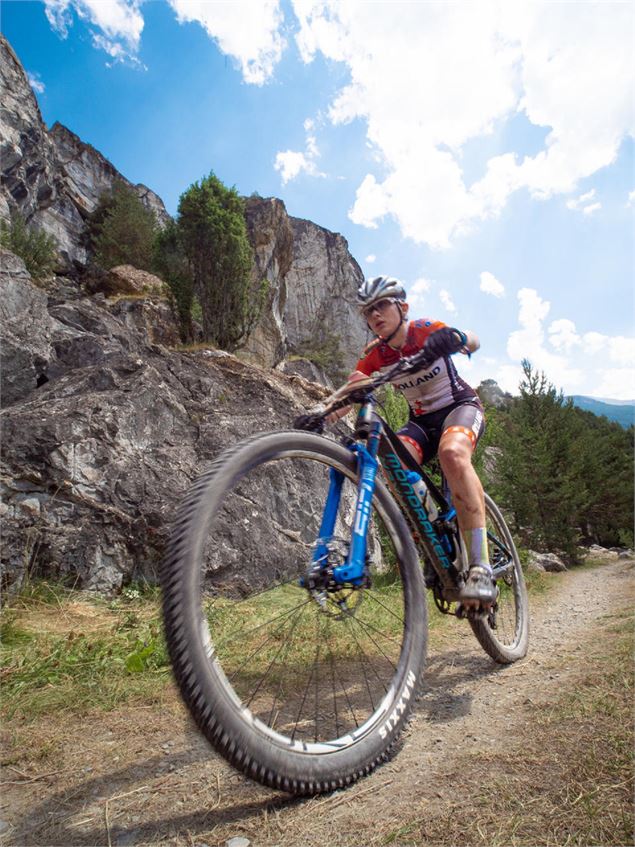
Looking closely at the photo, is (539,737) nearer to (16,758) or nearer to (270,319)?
(16,758)

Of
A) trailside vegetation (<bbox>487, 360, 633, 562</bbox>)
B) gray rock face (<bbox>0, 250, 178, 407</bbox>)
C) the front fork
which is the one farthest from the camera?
trailside vegetation (<bbox>487, 360, 633, 562</bbox>)

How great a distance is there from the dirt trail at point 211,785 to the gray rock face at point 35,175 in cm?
2699

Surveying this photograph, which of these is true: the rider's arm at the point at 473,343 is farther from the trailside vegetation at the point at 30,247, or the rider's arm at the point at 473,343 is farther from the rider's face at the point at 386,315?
the trailside vegetation at the point at 30,247

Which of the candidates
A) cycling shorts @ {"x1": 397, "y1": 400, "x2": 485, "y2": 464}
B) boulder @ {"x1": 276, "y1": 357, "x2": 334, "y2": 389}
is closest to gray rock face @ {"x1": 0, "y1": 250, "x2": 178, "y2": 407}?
cycling shorts @ {"x1": 397, "y1": 400, "x2": 485, "y2": 464}

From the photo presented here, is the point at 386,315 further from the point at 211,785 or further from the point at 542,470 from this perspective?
the point at 542,470

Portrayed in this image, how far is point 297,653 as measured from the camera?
3371 millimetres

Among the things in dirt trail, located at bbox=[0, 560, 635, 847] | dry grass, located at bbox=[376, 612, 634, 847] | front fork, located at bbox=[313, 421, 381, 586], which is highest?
front fork, located at bbox=[313, 421, 381, 586]

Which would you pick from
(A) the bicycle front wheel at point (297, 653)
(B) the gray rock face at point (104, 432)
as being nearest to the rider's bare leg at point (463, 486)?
(A) the bicycle front wheel at point (297, 653)

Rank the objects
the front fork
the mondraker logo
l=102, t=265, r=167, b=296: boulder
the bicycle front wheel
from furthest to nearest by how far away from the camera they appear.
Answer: l=102, t=265, r=167, b=296: boulder
the mondraker logo
the front fork
the bicycle front wheel

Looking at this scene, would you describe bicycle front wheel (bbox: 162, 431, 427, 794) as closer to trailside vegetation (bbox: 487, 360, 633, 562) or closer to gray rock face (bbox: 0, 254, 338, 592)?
gray rock face (bbox: 0, 254, 338, 592)

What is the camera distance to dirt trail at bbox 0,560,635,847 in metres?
1.39

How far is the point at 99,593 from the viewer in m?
4.74

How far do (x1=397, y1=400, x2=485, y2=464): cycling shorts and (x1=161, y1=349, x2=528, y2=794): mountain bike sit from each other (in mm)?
366

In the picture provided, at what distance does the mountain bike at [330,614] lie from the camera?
1404 mm
